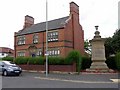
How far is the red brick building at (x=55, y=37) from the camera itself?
43.7 meters

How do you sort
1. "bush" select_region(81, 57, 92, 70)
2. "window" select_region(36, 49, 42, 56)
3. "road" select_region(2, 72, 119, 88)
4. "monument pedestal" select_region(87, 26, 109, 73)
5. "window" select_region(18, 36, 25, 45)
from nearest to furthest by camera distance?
"road" select_region(2, 72, 119, 88), "monument pedestal" select_region(87, 26, 109, 73), "bush" select_region(81, 57, 92, 70), "window" select_region(36, 49, 42, 56), "window" select_region(18, 36, 25, 45)

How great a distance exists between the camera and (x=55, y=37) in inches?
1767

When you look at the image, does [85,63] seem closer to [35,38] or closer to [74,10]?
[74,10]

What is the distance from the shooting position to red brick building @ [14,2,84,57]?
43.7m

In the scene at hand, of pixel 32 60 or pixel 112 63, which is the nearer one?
pixel 32 60

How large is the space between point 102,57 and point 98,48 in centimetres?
134

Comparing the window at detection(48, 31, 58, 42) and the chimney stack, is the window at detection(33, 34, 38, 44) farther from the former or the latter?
the chimney stack

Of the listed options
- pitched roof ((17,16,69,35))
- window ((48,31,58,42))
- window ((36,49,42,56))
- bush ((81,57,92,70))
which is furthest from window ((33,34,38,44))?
bush ((81,57,92,70))

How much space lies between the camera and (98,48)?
3203 cm

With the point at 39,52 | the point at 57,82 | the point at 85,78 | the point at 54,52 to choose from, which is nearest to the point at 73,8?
the point at 54,52

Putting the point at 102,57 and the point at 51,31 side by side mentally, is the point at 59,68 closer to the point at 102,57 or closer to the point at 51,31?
the point at 102,57

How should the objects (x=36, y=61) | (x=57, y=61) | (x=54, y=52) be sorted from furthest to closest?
(x=54, y=52), (x=36, y=61), (x=57, y=61)

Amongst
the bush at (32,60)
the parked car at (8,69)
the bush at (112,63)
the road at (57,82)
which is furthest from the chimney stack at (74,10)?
the road at (57,82)

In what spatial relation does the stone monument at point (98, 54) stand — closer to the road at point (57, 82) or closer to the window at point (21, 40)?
the road at point (57, 82)
